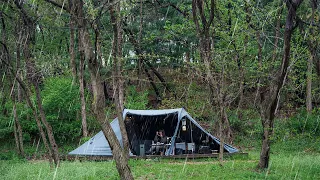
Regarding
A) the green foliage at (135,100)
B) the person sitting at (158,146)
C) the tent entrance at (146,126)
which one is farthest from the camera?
the green foliage at (135,100)

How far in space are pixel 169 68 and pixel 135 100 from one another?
553cm

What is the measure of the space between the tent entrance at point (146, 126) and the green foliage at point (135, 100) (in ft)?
12.9

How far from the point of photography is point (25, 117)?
1911cm

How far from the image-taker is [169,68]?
25969 mm

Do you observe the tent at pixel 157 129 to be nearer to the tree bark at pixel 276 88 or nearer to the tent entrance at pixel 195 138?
the tent entrance at pixel 195 138

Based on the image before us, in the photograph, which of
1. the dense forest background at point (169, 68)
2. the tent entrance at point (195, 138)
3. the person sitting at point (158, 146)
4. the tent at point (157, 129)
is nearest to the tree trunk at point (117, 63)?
the dense forest background at point (169, 68)

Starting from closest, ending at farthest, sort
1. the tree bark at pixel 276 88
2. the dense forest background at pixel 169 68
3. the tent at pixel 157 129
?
1. the tree bark at pixel 276 88
2. the dense forest background at pixel 169 68
3. the tent at pixel 157 129

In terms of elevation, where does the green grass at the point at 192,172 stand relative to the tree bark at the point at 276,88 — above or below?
below

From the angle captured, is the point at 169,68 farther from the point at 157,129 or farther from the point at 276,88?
the point at 276,88

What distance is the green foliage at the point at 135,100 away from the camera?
64.7 feet

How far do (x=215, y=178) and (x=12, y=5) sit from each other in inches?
272

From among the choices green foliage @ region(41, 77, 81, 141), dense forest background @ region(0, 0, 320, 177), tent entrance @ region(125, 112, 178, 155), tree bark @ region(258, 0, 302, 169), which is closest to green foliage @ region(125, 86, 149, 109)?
dense forest background @ region(0, 0, 320, 177)

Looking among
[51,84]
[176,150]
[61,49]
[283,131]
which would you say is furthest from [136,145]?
[61,49]

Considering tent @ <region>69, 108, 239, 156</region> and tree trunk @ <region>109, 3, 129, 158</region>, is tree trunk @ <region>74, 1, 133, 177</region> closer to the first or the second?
tree trunk @ <region>109, 3, 129, 158</region>
